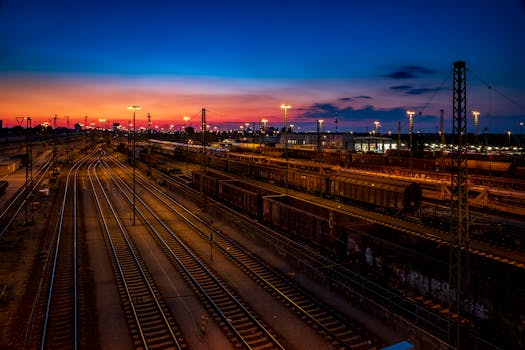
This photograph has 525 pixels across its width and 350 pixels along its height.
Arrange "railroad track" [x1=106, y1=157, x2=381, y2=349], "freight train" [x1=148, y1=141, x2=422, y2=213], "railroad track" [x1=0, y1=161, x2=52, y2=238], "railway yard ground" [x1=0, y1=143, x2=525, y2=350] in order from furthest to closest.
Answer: "freight train" [x1=148, y1=141, x2=422, y2=213] → "railroad track" [x1=0, y1=161, x2=52, y2=238] → "railway yard ground" [x1=0, y1=143, x2=525, y2=350] → "railroad track" [x1=106, y1=157, x2=381, y2=349]

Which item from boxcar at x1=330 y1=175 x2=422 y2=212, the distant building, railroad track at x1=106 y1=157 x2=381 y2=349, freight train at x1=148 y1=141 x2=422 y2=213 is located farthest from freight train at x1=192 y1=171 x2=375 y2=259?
the distant building

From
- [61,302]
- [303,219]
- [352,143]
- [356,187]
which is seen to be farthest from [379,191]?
[352,143]

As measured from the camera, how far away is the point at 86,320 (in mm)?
15352

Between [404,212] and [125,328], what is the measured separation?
2659cm

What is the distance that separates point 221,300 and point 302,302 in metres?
3.82

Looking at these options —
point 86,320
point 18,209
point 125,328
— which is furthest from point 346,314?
point 18,209

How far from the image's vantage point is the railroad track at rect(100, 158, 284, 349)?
45.8 ft

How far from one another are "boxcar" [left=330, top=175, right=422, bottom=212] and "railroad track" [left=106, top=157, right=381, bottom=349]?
16098 mm

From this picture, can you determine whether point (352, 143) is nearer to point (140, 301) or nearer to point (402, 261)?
point (402, 261)

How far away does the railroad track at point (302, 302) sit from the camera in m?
13.9

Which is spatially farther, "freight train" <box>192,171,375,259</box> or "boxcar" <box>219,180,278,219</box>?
"boxcar" <box>219,180,278,219</box>

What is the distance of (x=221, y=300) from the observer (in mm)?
17312

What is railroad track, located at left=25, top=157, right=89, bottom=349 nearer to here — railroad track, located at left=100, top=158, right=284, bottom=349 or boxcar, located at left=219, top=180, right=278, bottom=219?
railroad track, located at left=100, top=158, right=284, bottom=349

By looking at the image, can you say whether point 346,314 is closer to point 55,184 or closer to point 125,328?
point 125,328
